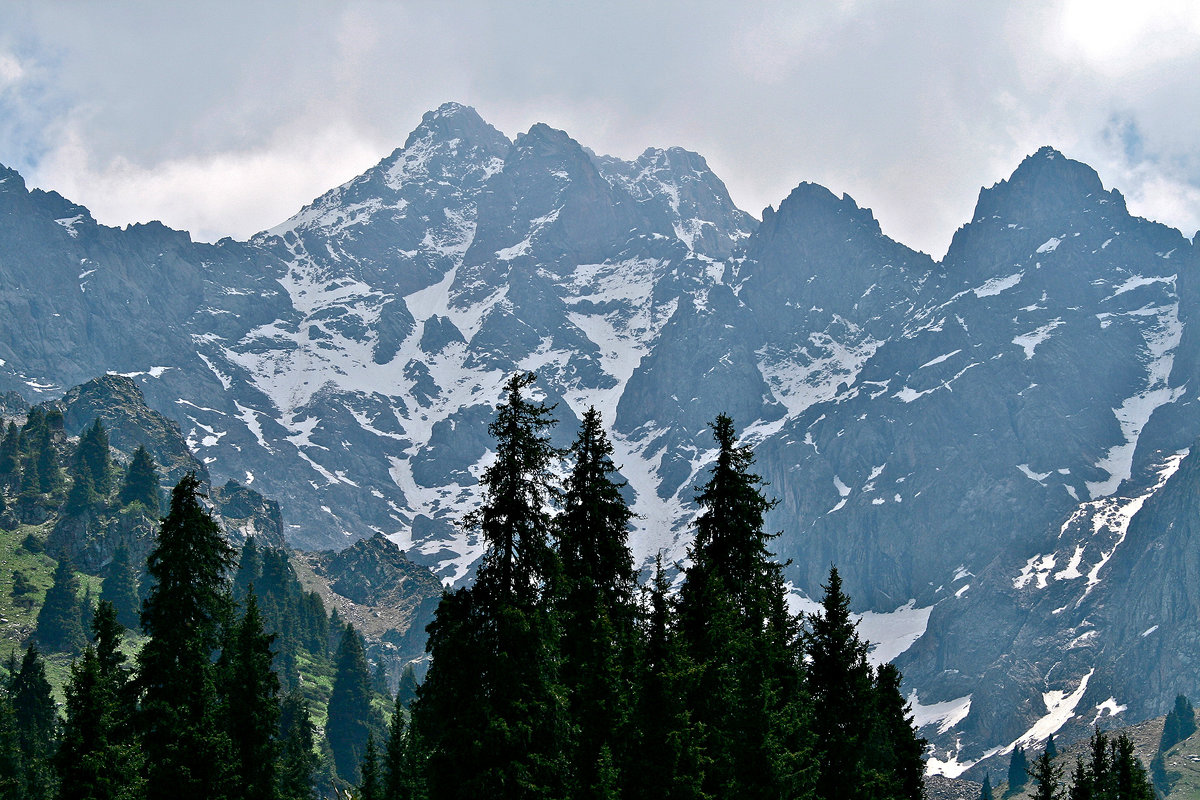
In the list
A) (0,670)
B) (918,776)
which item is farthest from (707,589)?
(0,670)

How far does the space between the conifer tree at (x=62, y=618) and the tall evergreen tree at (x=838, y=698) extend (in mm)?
163422

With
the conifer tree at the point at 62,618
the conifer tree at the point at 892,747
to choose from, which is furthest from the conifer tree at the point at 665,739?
the conifer tree at the point at 62,618

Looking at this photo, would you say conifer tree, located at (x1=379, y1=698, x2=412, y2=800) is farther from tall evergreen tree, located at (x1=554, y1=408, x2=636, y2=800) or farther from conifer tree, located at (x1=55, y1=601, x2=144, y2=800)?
tall evergreen tree, located at (x1=554, y1=408, x2=636, y2=800)

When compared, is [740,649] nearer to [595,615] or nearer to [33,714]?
[595,615]

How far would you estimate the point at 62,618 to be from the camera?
18925cm

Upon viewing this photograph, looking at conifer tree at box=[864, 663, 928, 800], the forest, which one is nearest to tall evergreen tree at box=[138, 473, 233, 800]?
the forest

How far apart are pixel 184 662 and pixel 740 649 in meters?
19.6

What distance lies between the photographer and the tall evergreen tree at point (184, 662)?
41.5 meters

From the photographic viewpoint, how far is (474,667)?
33.6 meters

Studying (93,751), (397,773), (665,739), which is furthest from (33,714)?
(665,739)

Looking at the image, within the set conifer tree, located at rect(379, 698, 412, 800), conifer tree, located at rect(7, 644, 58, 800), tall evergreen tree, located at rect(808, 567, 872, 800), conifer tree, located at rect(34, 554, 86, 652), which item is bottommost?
tall evergreen tree, located at rect(808, 567, 872, 800)

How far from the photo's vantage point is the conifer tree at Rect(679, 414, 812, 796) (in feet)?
122

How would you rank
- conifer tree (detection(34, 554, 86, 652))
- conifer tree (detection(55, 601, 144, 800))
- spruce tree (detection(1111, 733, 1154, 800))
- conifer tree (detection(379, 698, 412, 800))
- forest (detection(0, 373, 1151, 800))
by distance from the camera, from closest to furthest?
1. forest (detection(0, 373, 1151, 800))
2. conifer tree (detection(55, 601, 144, 800))
3. spruce tree (detection(1111, 733, 1154, 800))
4. conifer tree (detection(379, 698, 412, 800))
5. conifer tree (detection(34, 554, 86, 652))

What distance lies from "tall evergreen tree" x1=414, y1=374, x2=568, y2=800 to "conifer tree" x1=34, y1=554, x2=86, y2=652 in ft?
553
